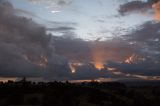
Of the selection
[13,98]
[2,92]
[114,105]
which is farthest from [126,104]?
[2,92]

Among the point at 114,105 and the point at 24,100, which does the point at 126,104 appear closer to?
the point at 114,105

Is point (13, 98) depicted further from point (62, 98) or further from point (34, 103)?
point (62, 98)

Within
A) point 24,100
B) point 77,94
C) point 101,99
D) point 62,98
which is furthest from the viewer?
point 77,94

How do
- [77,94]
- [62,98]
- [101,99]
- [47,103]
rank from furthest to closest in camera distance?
[77,94], [101,99], [62,98], [47,103]

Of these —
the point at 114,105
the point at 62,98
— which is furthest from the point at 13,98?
the point at 114,105

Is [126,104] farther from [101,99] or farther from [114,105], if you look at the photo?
[101,99]

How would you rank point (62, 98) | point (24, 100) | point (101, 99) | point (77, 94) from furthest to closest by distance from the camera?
point (77, 94)
point (101, 99)
point (24, 100)
point (62, 98)

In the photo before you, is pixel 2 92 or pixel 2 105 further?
pixel 2 92

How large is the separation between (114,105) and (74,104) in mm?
7071

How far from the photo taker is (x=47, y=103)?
192 feet

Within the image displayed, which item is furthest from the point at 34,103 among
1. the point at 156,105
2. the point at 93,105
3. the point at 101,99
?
the point at 156,105

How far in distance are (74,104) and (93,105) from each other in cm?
716

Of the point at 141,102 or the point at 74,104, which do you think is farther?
the point at 141,102

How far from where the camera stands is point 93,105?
65938mm
